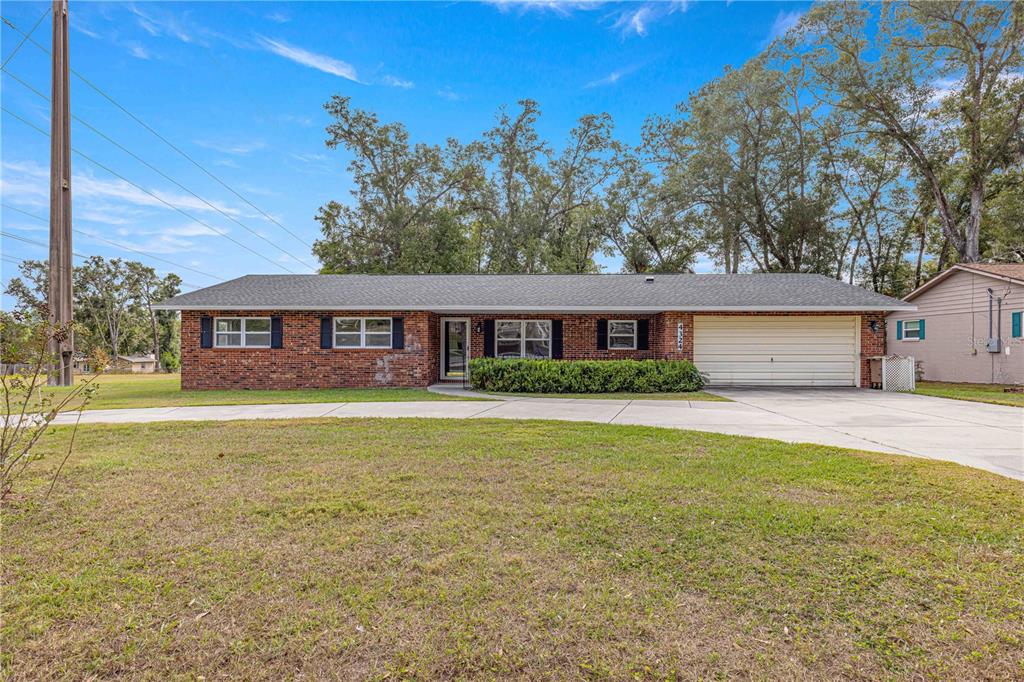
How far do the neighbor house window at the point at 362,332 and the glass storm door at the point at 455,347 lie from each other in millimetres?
2120

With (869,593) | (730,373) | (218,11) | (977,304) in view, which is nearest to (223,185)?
(218,11)

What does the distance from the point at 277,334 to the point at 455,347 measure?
529 centimetres

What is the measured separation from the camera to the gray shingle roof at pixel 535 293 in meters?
14.1

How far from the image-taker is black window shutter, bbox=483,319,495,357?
15445 millimetres

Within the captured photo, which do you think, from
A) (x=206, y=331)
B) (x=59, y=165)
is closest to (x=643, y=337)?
(x=206, y=331)

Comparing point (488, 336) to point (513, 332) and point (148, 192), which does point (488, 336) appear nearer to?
point (513, 332)

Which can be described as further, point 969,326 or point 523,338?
point 969,326

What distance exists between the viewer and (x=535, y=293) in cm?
1606

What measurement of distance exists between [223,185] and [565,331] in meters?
21.8

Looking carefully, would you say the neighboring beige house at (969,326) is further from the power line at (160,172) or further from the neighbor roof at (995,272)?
the power line at (160,172)

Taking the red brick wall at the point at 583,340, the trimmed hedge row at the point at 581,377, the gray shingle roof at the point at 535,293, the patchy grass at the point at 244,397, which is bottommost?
the patchy grass at the point at 244,397

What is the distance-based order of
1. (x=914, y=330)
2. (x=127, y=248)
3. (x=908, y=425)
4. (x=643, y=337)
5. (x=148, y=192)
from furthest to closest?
→ (x=127, y=248) < (x=148, y=192) < (x=914, y=330) < (x=643, y=337) < (x=908, y=425)

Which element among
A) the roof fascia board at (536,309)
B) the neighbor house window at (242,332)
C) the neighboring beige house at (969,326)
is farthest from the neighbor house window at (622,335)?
the neighbor house window at (242,332)

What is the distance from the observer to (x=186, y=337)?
1418cm
